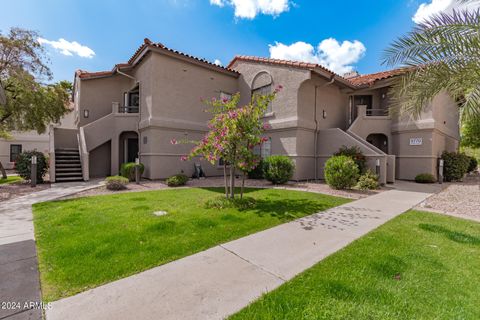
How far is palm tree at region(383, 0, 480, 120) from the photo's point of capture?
17.9 ft

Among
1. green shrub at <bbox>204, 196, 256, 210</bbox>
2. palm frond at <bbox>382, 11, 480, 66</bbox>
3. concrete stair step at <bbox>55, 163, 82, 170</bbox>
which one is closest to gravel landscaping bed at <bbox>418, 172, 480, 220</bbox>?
palm frond at <bbox>382, 11, 480, 66</bbox>

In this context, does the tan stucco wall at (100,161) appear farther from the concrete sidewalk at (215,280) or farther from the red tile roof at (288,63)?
the concrete sidewalk at (215,280)

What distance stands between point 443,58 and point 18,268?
33.7 feet

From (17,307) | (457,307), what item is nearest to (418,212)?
(457,307)

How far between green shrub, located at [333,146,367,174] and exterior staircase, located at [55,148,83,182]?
48.5 ft

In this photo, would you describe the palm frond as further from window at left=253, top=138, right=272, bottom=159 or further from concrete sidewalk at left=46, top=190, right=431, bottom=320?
window at left=253, top=138, right=272, bottom=159

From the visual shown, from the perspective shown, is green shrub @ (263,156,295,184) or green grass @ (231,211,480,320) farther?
green shrub @ (263,156,295,184)

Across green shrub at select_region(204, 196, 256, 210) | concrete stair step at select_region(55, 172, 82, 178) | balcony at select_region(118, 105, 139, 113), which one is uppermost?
balcony at select_region(118, 105, 139, 113)

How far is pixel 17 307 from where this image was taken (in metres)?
2.49

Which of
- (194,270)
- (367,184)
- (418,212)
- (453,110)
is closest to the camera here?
(194,270)

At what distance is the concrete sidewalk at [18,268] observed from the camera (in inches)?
96.3

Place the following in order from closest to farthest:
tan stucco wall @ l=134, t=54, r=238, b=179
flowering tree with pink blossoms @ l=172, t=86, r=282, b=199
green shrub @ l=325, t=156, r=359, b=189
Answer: flowering tree with pink blossoms @ l=172, t=86, r=282, b=199, green shrub @ l=325, t=156, r=359, b=189, tan stucco wall @ l=134, t=54, r=238, b=179

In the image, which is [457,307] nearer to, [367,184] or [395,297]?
[395,297]

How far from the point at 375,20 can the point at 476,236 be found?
10.2 metres
